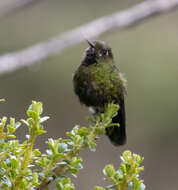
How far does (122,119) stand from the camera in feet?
7.71

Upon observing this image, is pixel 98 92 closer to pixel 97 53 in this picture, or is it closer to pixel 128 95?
pixel 97 53

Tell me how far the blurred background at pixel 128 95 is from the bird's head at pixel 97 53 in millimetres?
3675

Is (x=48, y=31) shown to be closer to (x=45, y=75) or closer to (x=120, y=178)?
(x=45, y=75)

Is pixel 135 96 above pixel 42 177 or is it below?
above

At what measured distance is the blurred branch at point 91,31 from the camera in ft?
12.0

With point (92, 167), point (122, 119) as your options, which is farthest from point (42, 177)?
point (92, 167)

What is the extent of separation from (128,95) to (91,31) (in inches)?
115

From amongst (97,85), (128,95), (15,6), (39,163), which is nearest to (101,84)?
(97,85)

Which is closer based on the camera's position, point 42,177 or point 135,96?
point 42,177

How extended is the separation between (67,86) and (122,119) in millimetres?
4307

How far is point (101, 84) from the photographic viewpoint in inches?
98.5

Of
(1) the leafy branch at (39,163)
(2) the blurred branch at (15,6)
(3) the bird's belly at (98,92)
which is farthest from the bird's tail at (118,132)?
(2) the blurred branch at (15,6)

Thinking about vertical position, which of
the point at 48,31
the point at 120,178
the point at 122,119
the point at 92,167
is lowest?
the point at 120,178

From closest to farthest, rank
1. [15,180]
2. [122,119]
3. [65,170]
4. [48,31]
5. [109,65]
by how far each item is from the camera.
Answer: [15,180] < [65,170] < [122,119] < [109,65] < [48,31]
